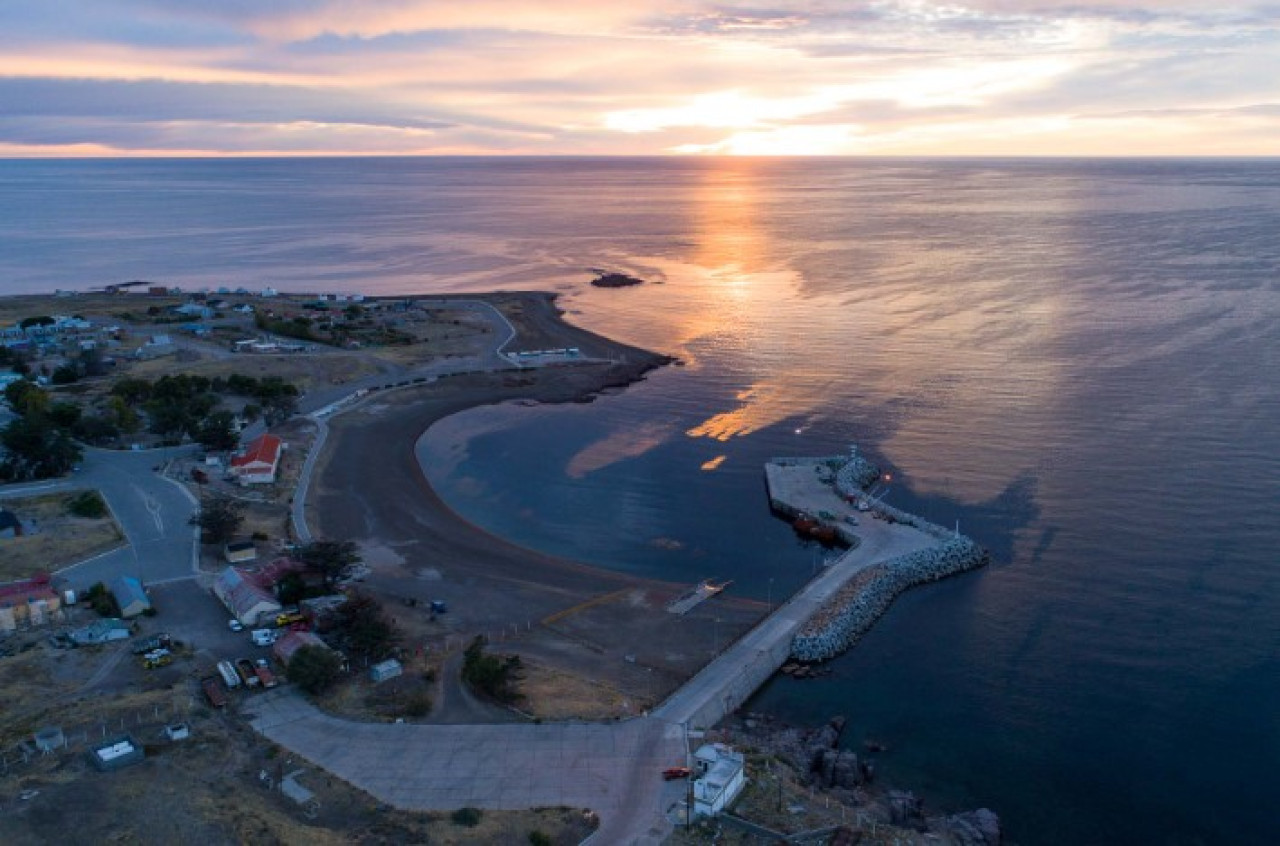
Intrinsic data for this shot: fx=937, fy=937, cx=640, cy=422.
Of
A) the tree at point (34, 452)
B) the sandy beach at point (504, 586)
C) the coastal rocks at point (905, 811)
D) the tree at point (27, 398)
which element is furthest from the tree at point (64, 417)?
the coastal rocks at point (905, 811)

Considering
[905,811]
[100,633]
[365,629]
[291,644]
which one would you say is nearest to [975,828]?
[905,811]

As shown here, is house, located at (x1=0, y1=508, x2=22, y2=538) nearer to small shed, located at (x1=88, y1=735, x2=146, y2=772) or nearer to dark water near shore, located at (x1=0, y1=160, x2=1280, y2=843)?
small shed, located at (x1=88, y1=735, x2=146, y2=772)

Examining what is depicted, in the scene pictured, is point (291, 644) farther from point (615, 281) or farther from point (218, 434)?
point (615, 281)

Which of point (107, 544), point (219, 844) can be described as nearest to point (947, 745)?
point (219, 844)

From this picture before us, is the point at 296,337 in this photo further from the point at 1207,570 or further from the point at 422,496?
the point at 1207,570

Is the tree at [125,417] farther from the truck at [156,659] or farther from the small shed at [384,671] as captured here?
the small shed at [384,671]

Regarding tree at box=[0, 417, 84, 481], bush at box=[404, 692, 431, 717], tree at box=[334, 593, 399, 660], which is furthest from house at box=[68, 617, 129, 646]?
tree at box=[0, 417, 84, 481]
